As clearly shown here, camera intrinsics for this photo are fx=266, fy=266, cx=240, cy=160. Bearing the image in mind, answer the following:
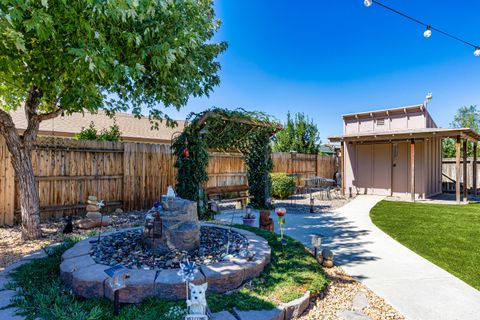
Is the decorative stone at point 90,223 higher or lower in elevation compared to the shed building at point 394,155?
lower

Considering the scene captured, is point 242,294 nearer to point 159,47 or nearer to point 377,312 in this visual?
point 377,312

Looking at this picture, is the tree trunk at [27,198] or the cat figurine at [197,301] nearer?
the cat figurine at [197,301]

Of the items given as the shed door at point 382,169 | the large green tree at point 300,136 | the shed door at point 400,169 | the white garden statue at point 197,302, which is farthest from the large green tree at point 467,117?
the white garden statue at point 197,302

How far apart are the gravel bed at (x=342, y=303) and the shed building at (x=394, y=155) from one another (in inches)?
356

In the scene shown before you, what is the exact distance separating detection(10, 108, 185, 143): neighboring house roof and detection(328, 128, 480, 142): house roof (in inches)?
297

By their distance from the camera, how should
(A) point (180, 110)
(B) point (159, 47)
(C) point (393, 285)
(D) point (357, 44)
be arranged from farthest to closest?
(D) point (357, 44) < (A) point (180, 110) < (B) point (159, 47) < (C) point (393, 285)

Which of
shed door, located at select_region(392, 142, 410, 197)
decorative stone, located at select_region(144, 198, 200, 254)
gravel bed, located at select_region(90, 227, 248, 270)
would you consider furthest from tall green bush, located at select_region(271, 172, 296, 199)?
decorative stone, located at select_region(144, 198, 200, 254)

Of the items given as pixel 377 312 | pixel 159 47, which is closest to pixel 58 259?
pixel 159 47

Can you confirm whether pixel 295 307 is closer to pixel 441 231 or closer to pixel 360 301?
pixel 360 301

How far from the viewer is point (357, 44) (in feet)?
34.4

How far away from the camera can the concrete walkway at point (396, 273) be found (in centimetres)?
258

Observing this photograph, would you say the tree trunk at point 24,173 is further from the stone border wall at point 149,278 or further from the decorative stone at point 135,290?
the decorative stone at point 135,290

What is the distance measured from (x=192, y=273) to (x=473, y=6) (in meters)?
9.90

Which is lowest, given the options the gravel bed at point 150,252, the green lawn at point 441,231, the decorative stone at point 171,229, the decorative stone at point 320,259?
the green lawn at point 441,231
